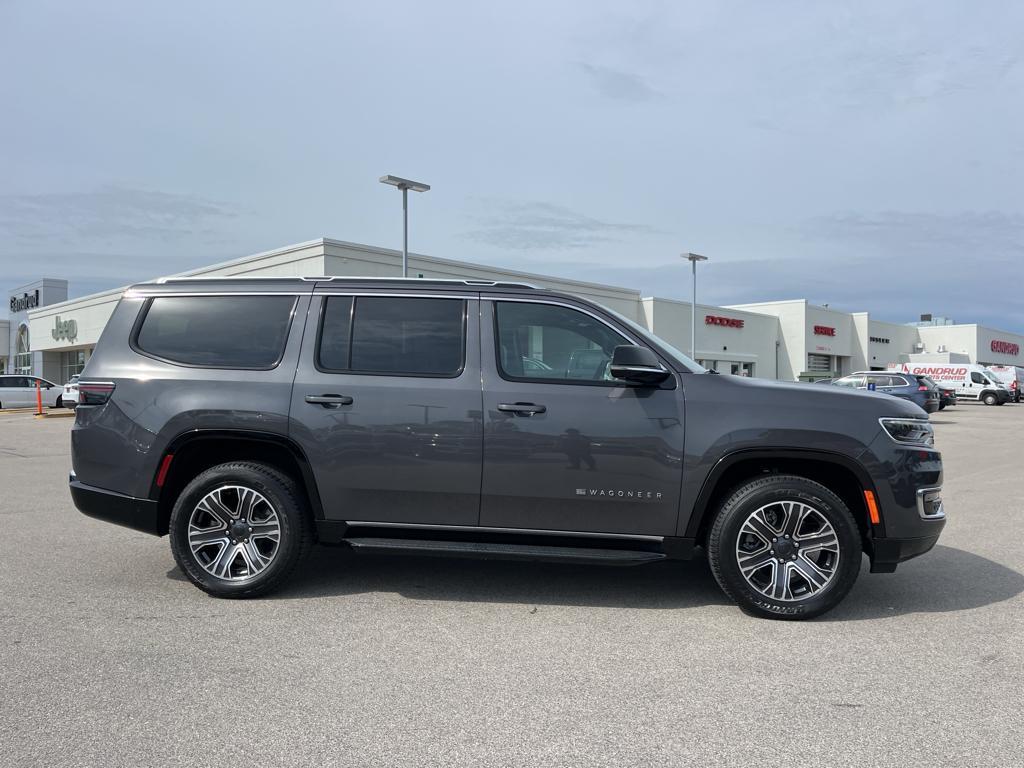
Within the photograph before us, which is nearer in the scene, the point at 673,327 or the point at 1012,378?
the point at 673,327

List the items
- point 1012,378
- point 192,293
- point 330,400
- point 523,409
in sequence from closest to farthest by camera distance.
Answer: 1. point 523,409
2. point 330,400
3. point 192,293
4. point 1012,378

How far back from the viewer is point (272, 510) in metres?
4.86

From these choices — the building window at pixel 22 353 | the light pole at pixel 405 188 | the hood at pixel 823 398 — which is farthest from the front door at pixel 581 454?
the building window at pixel 22 353

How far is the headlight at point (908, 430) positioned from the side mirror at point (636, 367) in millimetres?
1340

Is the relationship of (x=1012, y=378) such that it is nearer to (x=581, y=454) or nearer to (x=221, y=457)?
(x=581, y=454)

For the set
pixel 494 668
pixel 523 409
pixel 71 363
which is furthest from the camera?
pixel 71 363

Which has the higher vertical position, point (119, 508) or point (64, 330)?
point (64, 330)

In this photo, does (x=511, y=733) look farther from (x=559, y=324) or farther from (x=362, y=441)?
(x=559, y=324)

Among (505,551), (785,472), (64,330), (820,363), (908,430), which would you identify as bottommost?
(505,551)

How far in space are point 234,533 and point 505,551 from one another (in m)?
1.70

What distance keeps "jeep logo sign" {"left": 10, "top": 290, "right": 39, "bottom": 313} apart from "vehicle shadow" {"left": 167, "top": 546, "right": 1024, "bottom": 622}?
62.5 m

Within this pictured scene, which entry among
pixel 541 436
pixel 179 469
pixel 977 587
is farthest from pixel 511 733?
pixel 977 587

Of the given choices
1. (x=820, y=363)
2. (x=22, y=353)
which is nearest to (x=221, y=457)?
(x=820, y=363)

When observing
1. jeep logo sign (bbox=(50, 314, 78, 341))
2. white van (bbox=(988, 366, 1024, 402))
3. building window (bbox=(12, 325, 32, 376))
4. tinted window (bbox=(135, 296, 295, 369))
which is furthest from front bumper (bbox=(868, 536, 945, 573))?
building window (bbox=(12, 325, 32, 376))
